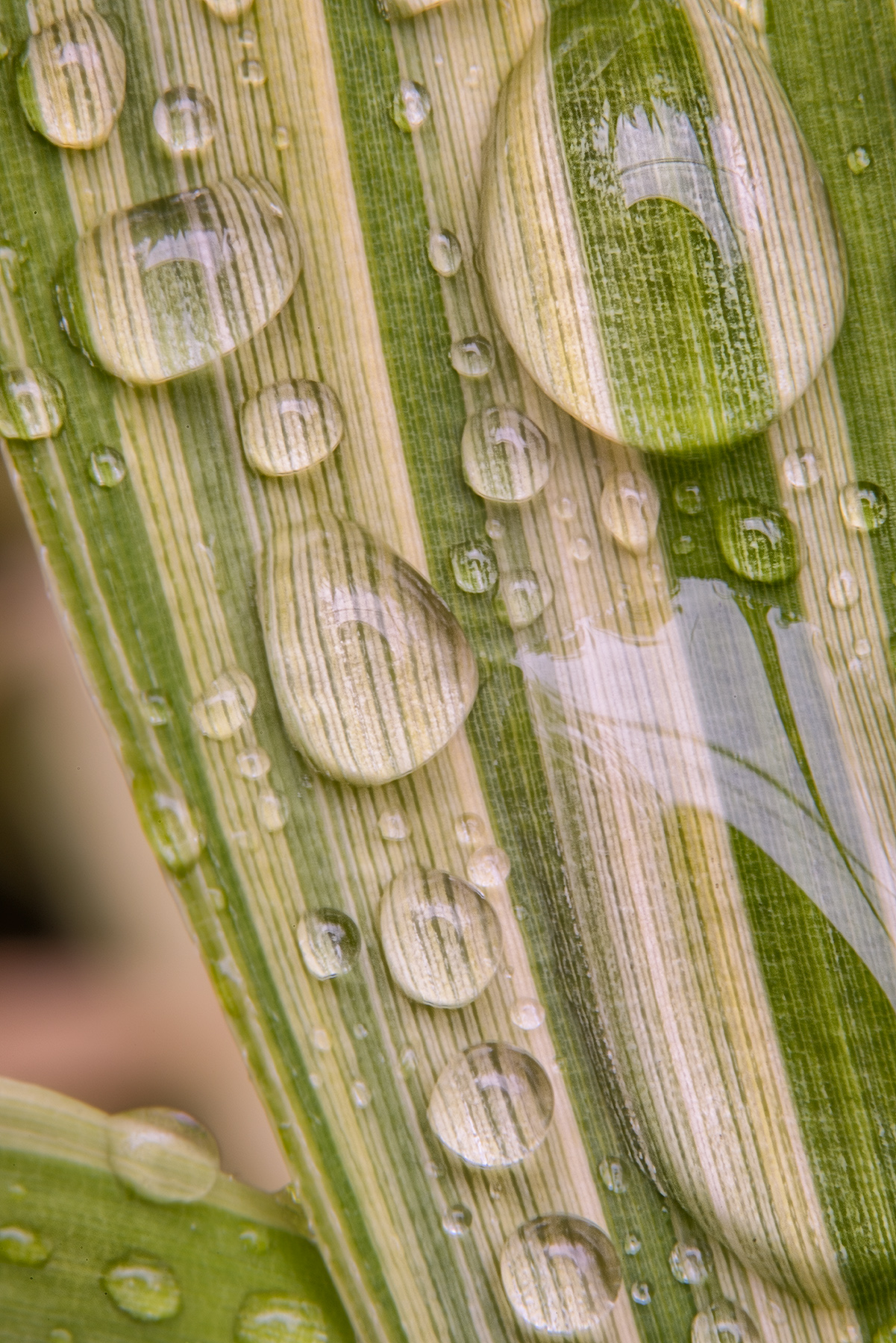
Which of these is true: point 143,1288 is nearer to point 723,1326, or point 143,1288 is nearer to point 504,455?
point 723,1326

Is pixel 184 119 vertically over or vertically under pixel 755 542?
over

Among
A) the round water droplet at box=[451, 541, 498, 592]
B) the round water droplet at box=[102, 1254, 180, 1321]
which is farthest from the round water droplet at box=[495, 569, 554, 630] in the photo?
the round water droplet at box=[102, 1254, 180, 1321]

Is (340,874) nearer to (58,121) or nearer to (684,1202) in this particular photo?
(684,1202)

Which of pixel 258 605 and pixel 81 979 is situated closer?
pixel 258 605

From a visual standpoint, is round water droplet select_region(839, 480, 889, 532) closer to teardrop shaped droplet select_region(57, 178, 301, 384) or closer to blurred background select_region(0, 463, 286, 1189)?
teardrop shaped droplet select_region(57, 178, 301, 384)

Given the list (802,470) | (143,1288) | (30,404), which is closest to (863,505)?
(802,470)

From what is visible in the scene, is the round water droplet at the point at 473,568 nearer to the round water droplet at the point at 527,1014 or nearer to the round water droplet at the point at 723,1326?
the round water droplet at the point at 527,1014

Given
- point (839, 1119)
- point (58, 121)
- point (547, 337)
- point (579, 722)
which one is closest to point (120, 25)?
point (58, 121)
